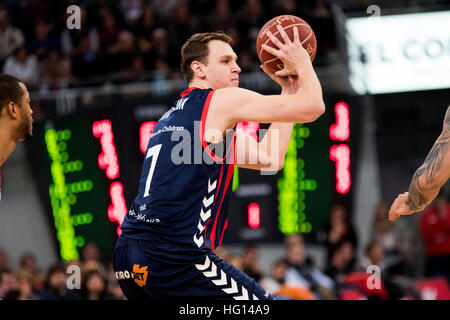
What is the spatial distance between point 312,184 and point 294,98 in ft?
25.1

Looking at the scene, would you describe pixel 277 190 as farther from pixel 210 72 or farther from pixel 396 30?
pixel 210 72

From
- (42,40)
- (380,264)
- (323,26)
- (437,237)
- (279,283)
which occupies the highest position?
(42,40)

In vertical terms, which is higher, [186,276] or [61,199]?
[61,199]

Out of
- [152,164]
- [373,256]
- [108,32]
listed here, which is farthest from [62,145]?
[152,164]

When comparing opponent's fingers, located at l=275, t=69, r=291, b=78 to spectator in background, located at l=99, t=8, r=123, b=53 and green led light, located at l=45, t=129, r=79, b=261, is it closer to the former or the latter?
green led light, located at l=45, t=129, r=79, b=261

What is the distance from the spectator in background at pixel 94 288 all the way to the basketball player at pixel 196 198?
15.9 feet

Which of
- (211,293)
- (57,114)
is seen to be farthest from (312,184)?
(211,293)

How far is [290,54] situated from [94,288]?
559cm

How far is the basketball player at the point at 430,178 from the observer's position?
521cm

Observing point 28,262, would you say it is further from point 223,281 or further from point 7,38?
point 223,281

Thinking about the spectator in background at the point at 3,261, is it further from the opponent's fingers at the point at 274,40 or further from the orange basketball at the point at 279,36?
the opponent's fingers at the point at 274,40

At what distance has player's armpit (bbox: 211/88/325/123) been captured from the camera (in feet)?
16.3

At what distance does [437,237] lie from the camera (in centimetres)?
1304

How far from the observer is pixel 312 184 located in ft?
41.2
